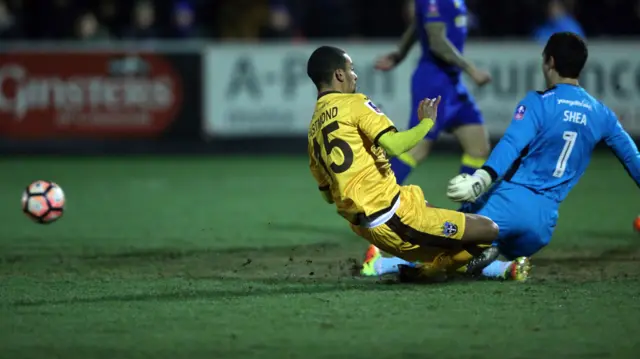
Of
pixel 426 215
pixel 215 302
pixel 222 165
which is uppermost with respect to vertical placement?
pixel 426 215

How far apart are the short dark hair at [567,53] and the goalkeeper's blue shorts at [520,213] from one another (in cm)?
81

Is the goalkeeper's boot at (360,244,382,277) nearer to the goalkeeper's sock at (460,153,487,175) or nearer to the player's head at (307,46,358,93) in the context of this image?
the player's head at (307,46,358,93)

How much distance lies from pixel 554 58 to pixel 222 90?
11327mm

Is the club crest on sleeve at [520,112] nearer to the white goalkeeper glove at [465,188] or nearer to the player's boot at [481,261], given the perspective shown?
the white goalkeeper glove at [465,188]

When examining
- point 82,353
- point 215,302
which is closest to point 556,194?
point 215,302

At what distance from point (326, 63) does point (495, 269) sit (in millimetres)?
1768

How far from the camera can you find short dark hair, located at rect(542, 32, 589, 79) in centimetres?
691

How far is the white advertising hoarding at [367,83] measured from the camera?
1716cm

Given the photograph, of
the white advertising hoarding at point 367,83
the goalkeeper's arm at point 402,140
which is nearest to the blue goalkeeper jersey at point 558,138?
the goalkeeper's arm at point 402,140

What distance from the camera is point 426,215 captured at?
262 inches

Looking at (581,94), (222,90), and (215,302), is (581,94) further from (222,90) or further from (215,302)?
(222,90)

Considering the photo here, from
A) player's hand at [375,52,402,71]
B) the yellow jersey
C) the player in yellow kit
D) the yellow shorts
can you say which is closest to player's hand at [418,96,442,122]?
the player in yellow kit

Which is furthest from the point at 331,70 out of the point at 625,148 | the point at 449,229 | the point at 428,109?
the point at 625,148

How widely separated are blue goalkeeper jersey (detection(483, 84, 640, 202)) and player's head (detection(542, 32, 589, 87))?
0.09m
